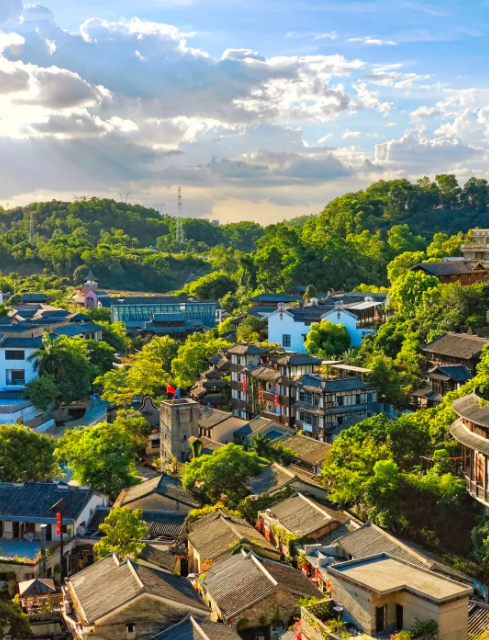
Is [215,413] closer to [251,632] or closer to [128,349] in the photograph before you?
[251,632]

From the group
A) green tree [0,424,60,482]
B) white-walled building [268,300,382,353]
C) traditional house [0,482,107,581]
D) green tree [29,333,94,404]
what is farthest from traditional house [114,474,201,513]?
white-walled building [268,300,382,353]

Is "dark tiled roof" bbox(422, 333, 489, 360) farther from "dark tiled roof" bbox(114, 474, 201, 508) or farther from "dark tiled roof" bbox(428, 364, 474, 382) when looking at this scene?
"dark tiled roof" bbox(114, 474, 201, 508)

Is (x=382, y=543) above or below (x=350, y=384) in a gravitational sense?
below

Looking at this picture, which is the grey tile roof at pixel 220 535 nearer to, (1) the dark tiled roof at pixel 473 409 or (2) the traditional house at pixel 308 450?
(2) the traditional house at pixel 308 450

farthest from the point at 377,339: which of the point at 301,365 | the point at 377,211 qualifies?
the point at 377,211

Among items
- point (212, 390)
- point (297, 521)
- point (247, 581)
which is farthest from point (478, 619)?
point (212, 390)

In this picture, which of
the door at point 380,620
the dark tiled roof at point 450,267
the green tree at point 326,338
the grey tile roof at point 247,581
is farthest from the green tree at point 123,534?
the dark tiled roof at point 450,267
